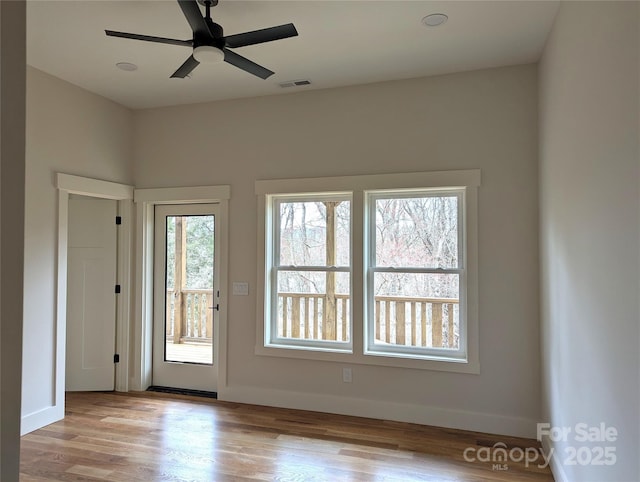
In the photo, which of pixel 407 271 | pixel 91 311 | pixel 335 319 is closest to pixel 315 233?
pixel 335 319

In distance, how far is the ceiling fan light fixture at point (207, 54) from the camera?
2539 mm

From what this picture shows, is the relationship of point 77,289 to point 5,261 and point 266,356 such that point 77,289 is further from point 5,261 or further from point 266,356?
point 5,261

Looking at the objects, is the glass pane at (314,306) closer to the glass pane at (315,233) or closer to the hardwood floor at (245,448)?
the glass pane at (315,233)

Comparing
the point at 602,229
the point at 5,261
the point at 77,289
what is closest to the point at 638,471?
the point at 602,229

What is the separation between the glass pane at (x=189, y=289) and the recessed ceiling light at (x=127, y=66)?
162 cm

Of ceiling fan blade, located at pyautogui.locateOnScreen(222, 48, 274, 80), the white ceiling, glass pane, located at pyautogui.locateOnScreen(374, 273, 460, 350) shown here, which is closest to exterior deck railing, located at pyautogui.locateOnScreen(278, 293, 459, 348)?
glass pane, located at pyautogui.locateOnScreen(374, 273, 460, 350)

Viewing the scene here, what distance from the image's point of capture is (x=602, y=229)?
6.21ft

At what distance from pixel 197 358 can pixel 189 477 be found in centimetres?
195

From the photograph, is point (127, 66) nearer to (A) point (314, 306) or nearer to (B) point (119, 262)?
(B) point (119, 262)

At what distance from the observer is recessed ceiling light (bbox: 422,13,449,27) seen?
9.43 ft

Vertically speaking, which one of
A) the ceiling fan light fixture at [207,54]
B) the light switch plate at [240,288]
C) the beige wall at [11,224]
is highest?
the ceiling fan light fixture at [207,54]

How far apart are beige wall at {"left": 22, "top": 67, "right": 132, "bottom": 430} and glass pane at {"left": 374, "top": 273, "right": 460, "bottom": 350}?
2.99m

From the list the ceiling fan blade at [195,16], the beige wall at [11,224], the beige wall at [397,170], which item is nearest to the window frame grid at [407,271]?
the beige wall at [397,170]

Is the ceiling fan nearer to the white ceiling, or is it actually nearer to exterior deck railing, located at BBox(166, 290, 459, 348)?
the white ceiling
